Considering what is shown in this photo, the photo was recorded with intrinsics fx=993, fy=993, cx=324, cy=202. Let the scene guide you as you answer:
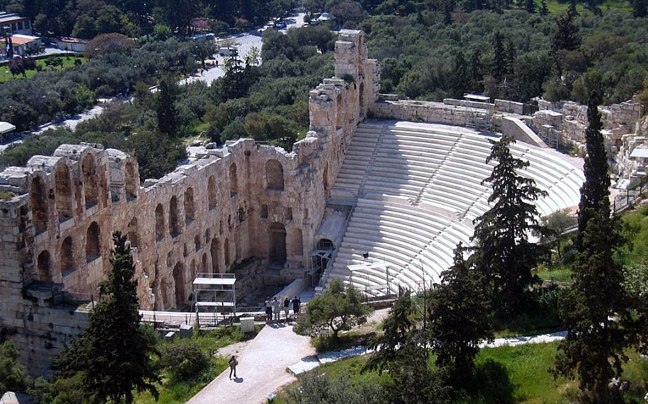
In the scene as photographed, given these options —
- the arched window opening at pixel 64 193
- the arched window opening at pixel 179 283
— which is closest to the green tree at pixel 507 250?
the arched window opening at pixel 64 193

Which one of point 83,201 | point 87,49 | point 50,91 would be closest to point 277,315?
point 83,201

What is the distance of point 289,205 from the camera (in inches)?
1980

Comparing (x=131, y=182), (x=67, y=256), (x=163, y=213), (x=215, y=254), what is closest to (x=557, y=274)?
(x=163, y=213)

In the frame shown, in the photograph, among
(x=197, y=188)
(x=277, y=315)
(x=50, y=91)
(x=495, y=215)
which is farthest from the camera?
(x=50, y=91)

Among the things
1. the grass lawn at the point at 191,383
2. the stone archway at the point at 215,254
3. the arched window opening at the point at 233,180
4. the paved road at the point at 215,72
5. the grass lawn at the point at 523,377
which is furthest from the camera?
the paved road at the point at 215,72

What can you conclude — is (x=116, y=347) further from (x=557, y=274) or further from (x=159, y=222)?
(x=557, y=274)

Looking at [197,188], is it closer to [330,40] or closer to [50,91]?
[50,91]

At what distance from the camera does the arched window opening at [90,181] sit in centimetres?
3982

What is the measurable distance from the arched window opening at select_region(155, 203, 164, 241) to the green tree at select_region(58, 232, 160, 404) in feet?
45.7

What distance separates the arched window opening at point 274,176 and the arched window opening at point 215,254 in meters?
4.14

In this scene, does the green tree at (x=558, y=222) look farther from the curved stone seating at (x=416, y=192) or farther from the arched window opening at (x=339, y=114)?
the arched window opening at (x=339, y=114)

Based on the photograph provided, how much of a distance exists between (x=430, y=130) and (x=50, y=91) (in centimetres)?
4175

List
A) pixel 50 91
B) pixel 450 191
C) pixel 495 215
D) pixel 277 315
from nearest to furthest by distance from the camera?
pixel 495 215 < pixel 277 315 < pixel 450 191 < pixel 50 91

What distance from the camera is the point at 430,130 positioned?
176 ft
